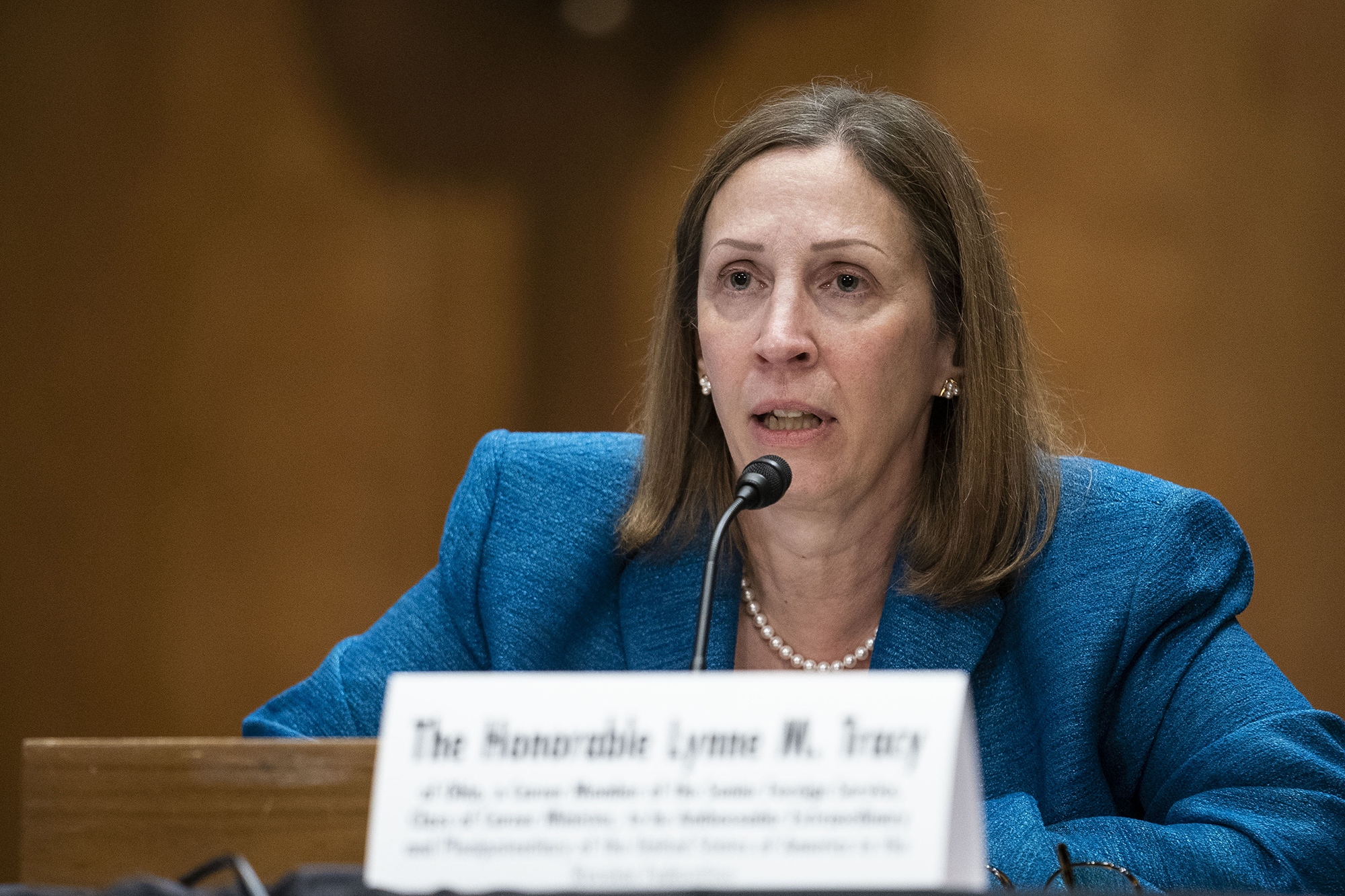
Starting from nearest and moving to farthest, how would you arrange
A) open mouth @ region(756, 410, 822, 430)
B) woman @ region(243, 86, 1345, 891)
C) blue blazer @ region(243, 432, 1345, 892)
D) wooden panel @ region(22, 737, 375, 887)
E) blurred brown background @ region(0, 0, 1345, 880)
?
wooden panel @ region(22, 737, 375, 887) < blue blazer @ region(243, 432, 1345, 892) < woman @ region(243, 86, 1345, 891) < open mouth @ region(756, 410, 822, 430) < blurred brown background @ region(0, 0, 1345, 880)

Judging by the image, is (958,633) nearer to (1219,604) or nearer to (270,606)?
(1219,604)

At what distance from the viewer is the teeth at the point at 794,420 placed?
5.04ft

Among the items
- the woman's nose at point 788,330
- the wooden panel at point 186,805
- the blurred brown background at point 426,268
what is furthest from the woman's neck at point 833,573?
the blurred brown background at point 426,268

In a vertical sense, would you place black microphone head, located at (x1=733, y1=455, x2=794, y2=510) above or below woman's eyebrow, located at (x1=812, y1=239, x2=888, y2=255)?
below

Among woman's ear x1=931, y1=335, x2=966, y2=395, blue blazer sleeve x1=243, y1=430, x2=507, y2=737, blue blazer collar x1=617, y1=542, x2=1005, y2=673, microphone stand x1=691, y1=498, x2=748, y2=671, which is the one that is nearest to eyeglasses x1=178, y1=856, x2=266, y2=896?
microphone stand x1=691, y1=498, x2=748, y2=671

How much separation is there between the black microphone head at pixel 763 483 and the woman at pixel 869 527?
0.23 meters

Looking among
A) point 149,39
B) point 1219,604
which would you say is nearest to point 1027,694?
point 1219,604

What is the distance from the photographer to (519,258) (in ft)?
11.4

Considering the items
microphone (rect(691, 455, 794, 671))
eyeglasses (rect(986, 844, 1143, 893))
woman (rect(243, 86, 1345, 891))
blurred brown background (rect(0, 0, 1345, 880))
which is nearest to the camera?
eyeglasses (rect(986, 844, 1143, 893))

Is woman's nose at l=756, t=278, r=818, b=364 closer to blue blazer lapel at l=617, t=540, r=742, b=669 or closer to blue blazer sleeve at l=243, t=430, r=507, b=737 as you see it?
blue blazer lapel at l=617, t=540, r=742, b=669

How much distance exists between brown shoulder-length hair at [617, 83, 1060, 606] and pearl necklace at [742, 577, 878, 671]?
0.38 feet

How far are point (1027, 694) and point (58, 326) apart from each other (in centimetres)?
277

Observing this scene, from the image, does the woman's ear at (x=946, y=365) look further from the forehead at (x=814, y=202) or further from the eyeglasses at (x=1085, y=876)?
the eyeglasses at (x=1085, y=876)

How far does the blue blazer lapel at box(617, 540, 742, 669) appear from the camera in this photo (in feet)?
5.27
